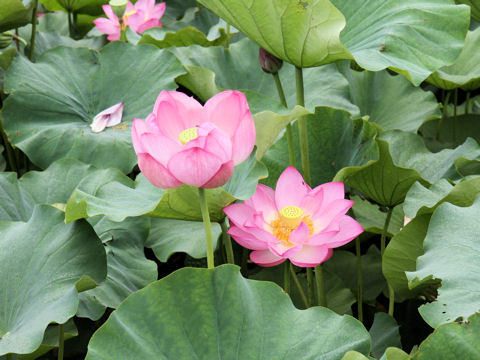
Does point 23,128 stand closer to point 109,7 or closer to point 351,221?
point 109,7

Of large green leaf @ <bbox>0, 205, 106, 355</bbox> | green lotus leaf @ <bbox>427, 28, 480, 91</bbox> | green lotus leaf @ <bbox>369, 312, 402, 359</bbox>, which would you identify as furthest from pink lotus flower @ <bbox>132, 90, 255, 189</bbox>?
green lotus leaf @ <bbox>427, 28, 480, 91</bbox>

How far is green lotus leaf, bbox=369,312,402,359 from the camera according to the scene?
42.1 inches

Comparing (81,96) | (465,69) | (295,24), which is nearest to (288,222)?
(295,24)

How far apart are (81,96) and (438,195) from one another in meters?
0.80

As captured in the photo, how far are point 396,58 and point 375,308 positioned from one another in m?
0.59

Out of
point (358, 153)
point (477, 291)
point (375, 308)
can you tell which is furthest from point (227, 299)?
point (375, 308)

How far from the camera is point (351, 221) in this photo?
0.94 metres

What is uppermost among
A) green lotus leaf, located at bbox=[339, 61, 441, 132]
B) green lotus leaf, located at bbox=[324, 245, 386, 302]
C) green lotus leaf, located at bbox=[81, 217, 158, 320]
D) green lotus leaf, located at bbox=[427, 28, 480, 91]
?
green lotus leaf, located at bbox=[427, 28, 480, 91]

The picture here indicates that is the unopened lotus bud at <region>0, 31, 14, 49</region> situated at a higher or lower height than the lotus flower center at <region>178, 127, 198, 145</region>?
lower

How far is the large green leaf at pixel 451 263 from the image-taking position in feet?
2.65

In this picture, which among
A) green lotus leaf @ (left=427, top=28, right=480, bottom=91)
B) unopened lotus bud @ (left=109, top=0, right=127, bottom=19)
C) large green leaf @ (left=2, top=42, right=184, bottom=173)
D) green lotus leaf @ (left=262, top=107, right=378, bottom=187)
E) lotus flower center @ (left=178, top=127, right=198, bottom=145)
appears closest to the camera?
lotus flower center @ (left=178, top=127, right=198, bottom=145)

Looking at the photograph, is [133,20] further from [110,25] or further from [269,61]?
[269,61]

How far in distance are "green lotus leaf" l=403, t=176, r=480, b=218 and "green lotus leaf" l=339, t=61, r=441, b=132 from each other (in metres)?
0.44

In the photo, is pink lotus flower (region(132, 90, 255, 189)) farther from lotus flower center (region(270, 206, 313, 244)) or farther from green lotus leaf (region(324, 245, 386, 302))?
green lotus leaf (region(324, 245, 386, 302))
